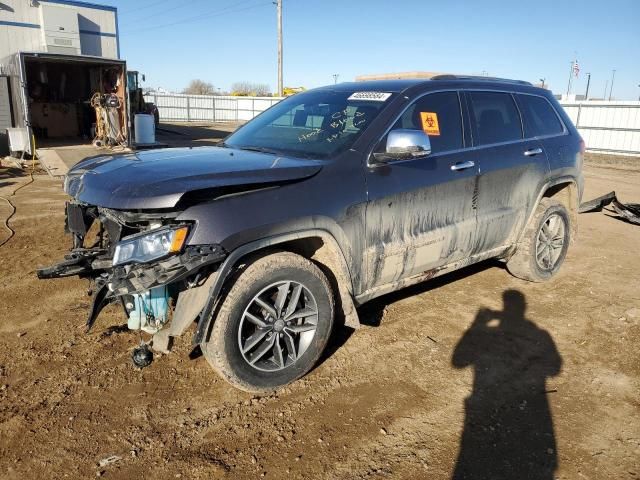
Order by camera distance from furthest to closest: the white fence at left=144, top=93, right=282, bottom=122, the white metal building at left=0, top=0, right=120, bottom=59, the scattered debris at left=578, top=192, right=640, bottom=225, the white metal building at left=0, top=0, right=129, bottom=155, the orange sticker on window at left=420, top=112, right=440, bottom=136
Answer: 1. the white fence at left=144, top=93, right=282, bottom=122
2. the white metal building at left=0, top=0, right=120, bottom=59
3. the white metal building at left=0, top=0, right=129, bottom=155
4. the scattered debris at left=578, top=192, right=640, bottom=225
5. the orange sticker on window at left=420, top=112, right=440, bottom=136

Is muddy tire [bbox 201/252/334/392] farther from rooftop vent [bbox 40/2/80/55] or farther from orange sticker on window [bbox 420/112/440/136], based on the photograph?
rooftop vent [bbox 40/2/80/55]

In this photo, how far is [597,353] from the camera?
12.6ft

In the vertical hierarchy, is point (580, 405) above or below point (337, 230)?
below

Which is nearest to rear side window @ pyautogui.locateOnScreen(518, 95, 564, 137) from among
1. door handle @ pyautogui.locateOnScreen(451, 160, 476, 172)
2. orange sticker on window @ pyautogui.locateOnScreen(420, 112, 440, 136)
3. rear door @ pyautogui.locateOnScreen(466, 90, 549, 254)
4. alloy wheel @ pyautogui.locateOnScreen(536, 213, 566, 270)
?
rear door @ pyautogui.locateOnScreen(466, 90, 549, 254)

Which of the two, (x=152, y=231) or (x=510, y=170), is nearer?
(x=152, y=231)

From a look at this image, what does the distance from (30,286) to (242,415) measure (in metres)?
2.96

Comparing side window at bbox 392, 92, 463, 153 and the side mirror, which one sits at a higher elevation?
side window at bbox 392, 92, 463, 153

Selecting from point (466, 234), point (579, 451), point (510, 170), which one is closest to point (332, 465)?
point (579, 451)

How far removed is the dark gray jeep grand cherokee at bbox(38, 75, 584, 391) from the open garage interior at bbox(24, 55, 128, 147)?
14113 millimetres

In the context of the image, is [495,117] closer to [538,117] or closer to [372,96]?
[538,117]

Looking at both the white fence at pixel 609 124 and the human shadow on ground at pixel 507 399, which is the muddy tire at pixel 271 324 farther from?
the white fence at pixel 609 124

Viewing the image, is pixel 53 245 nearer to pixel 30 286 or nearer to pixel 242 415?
pixel 30 286

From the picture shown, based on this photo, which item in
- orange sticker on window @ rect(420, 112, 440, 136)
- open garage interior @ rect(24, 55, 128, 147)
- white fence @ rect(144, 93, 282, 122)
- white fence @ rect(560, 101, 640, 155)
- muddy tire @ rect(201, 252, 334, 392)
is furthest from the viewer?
white fence @ rect(144, 93, 282, 122)

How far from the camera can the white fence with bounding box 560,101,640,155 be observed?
1984cm
